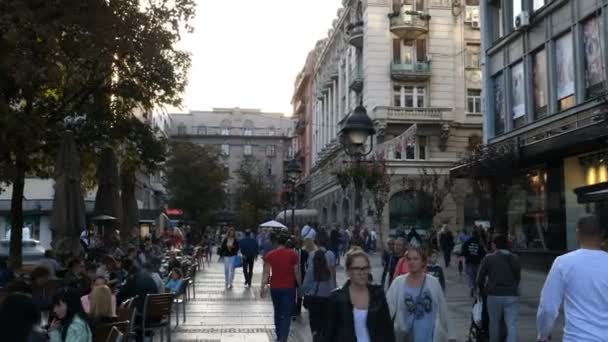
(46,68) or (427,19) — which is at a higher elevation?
(427,19)

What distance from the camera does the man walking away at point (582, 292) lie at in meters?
5.18

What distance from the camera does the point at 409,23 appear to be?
5034 cm

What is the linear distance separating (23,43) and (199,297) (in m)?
7.81

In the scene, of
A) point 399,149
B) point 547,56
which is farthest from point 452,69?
point 547,56

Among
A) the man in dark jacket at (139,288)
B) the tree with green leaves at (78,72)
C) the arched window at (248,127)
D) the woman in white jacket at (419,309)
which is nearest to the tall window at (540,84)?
the tree with green leaves at (78,72)

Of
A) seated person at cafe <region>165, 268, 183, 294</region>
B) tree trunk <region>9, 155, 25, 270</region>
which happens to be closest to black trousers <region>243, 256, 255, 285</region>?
tree trunk <region>9, 155, 25, 270</region>

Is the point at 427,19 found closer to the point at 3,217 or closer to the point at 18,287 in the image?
the point at 3,217

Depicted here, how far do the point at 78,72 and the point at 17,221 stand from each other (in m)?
4.07

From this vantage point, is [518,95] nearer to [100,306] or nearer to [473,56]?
[473,56]

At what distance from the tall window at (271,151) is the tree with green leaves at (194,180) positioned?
49300mm

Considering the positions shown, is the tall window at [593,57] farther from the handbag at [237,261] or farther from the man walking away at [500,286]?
the man walking away at [500,286]

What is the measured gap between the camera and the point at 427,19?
50.6 meters

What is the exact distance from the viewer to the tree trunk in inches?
682

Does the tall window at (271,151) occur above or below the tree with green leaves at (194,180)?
above
